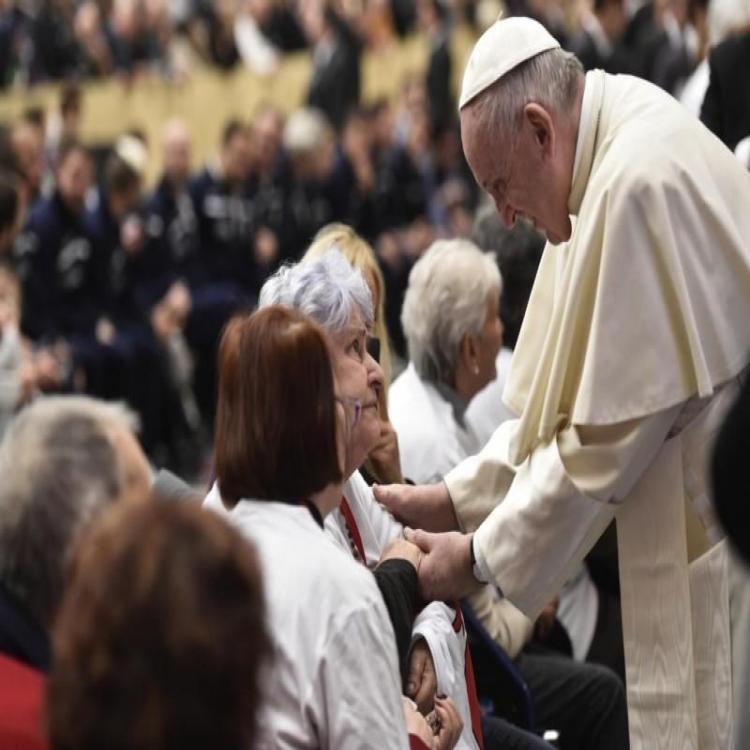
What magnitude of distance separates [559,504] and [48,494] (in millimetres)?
1305

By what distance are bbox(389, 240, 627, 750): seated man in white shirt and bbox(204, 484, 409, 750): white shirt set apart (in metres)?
1.70

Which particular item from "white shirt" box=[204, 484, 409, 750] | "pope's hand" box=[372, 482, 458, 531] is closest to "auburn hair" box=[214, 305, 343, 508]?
"white shirt" box=[204, 484, 409, 750]

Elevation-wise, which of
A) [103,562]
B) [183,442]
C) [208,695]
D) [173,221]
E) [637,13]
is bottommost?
[183,442]

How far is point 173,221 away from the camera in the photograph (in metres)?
12.3

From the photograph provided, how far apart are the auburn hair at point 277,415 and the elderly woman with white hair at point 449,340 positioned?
5.27 feet

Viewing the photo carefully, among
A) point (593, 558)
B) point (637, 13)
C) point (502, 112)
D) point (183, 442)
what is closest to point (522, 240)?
point (593, 558)

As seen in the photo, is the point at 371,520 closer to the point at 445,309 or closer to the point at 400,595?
the point at 400,595

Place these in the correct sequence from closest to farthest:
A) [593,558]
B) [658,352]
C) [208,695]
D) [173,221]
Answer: [208,695] < [658,352] < [593,558] < [173,221]

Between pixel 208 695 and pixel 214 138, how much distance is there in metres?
15.0

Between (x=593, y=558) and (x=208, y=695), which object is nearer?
(x=208, y=695)

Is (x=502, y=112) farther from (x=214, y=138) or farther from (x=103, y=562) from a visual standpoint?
(x=214, y=138)

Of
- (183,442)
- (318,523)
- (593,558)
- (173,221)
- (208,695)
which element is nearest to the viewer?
(208,695)

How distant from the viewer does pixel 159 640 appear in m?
1.89

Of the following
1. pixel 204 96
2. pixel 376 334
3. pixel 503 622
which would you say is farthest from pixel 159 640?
pixel 204 96
